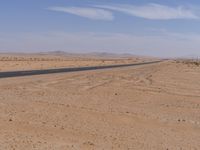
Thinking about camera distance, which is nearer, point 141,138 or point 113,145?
point 113,145

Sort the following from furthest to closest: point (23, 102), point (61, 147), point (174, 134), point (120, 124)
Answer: point (23, 102)
point (120, 124)
point (174, 134)
point (61, 147)

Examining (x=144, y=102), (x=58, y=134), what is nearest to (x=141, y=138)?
(x=58, y=134)

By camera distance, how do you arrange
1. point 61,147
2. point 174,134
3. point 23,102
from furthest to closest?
point 23,102, point 174,134, point 61,147

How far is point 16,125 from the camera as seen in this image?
1108 centimetres

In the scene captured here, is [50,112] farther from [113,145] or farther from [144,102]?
[144,102]

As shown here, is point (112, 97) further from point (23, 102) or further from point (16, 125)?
point (16, 125)

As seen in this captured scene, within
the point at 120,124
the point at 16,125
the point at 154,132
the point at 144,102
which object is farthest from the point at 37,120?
the point at 144,102

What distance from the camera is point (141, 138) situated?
426 inches

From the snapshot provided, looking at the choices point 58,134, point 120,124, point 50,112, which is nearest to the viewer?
point 58,134

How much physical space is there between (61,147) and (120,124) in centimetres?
374

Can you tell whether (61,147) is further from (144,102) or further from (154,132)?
(144,102)

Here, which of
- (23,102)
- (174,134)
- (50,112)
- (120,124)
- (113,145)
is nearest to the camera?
(113,145)

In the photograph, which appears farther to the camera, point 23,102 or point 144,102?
point 144,102

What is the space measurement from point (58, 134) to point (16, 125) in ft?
4.23
